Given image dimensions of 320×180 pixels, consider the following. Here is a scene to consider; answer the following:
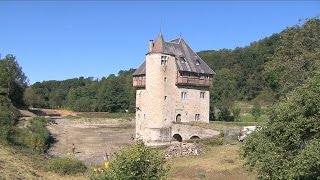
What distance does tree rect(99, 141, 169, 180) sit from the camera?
570 inches

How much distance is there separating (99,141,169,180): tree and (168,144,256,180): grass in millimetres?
11241

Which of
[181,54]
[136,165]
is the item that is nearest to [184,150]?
[181,54]

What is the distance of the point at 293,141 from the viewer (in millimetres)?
17344

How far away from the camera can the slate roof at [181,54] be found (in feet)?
157

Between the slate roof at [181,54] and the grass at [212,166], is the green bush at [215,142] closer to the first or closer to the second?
the grass at [212,166]

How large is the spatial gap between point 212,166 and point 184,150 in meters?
7.75

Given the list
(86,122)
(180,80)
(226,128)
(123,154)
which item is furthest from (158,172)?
(86,122)

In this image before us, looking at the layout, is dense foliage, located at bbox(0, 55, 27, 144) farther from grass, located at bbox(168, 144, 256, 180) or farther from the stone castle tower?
grass, located at bbox(168, 144, 256, 180)

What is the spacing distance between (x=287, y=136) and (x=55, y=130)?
1986 inches

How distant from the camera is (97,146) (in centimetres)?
5044

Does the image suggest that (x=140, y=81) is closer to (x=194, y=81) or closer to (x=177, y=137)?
(x=194, y=81)

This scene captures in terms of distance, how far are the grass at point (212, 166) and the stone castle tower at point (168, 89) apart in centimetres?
1036

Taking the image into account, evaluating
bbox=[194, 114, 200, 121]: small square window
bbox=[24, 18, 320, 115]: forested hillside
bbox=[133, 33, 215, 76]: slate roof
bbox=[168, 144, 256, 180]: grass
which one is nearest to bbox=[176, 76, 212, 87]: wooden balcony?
bbox=[133, 33, 215, 76]: slate roof

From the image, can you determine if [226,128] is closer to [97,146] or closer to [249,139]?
[97,146]
